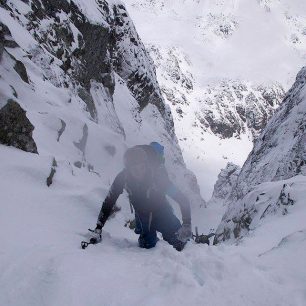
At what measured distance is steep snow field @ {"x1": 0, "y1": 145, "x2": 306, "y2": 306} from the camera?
402 centimetres

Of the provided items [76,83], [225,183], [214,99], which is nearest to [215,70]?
[214,99]

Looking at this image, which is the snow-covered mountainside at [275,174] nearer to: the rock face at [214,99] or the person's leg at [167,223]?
the person's leg at [167,223]

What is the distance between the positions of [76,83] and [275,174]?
1226 cm

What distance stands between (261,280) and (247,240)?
2.45m

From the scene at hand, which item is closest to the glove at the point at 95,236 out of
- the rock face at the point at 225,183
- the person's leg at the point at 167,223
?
the person's leg at the point at 167,223

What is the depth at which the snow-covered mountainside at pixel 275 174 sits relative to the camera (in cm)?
774

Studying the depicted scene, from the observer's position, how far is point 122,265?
5012mm

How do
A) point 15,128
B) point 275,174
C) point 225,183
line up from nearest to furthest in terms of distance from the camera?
1. point 15,128
2. point 275,174
3. point 225,183

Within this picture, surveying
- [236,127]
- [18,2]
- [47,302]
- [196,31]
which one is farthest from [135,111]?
[196,31]

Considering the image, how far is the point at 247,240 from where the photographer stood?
6680mm

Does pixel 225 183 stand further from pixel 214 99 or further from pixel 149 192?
pixel 214 99

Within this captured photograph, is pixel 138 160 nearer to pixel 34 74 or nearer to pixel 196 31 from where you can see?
pixel 34 74

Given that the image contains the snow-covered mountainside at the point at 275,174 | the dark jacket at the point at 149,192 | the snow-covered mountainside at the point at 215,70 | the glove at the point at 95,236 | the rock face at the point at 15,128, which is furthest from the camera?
the snow-covered mountainside at the point at 215,70

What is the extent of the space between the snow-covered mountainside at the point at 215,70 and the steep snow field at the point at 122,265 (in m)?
74.4
